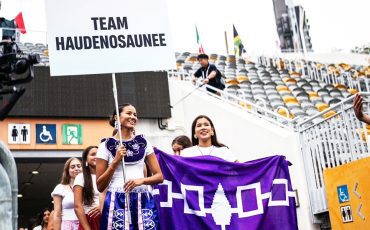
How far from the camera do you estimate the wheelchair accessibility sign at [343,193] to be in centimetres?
765

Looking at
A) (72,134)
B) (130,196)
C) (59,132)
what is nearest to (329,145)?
(130,196)

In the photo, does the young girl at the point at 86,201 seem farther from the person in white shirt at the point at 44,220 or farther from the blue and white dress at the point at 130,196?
the person in white shirt at the point at 44,220

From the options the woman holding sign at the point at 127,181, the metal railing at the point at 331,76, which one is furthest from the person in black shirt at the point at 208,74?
the metal railing at the point at 331,76

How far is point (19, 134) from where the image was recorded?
11.6m

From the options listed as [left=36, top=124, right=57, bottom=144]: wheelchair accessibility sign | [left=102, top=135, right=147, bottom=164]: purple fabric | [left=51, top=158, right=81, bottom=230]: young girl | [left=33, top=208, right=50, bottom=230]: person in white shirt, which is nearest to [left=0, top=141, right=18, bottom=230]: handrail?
[left=102, top=135, right=147, bottom=164]: purple fabric

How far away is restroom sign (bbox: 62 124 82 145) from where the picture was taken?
39.2 ft

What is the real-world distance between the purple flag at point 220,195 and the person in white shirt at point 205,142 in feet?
0.25

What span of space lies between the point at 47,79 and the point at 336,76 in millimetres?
12617

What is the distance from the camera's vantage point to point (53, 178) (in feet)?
52.9

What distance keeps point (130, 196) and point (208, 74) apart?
24.8 feet

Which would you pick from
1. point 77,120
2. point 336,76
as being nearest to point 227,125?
point 77,120

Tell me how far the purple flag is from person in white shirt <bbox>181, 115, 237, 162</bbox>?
8 centimetres

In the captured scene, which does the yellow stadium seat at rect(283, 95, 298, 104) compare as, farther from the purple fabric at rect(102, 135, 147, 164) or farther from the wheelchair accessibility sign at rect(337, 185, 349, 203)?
the purple fabric at rect(102, 135, 147, 164)

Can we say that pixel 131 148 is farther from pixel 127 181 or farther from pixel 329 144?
pixel 329 144
